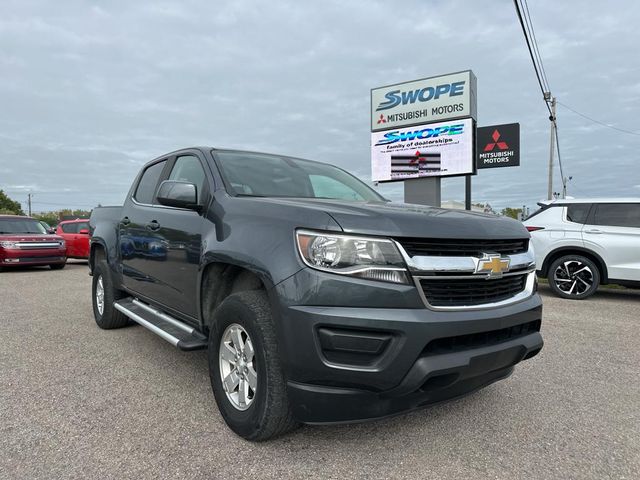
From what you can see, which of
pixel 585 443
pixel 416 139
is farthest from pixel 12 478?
pixel 416 139

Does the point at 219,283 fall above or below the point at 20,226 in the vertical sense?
below

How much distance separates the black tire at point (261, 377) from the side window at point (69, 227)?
1437 cm

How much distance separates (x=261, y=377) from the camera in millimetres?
2289

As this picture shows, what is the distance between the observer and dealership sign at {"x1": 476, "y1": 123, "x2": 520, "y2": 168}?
1998cm

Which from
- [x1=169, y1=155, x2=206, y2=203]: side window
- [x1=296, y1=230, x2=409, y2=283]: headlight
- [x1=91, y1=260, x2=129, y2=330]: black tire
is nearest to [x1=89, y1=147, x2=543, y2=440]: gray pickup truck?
[x1=296, y1=230, x2=409, y2=283]: headlight

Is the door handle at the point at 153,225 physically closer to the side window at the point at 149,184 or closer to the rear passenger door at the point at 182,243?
the rear passenger door at the point at 182,243

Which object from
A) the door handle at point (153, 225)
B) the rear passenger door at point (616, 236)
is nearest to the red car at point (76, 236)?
the door handle at point (153, 225)

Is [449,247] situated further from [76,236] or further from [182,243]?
[76,236]

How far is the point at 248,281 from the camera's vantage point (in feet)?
8.80

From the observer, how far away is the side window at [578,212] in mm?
7520

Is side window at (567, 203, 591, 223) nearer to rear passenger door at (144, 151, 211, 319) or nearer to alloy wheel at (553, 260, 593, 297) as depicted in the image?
alloy wheel at (553, 260, 593, 297)

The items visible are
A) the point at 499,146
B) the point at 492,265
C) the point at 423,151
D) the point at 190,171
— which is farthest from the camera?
the point at 499,146

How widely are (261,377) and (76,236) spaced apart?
1438cm

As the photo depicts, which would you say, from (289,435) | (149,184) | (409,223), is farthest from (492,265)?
(149,184)
